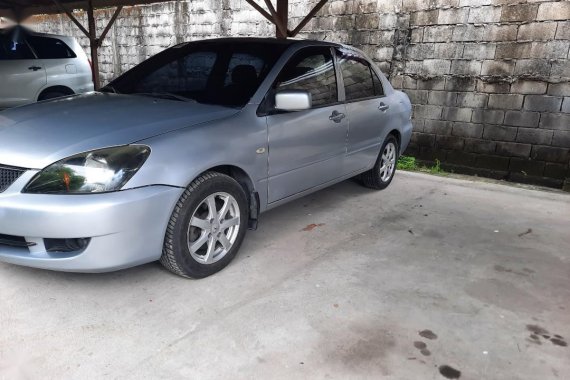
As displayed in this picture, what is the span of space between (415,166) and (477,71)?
1467 millimetres

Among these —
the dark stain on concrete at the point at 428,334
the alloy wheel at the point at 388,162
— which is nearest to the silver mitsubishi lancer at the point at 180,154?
the alloy wheel at the point at 388,162

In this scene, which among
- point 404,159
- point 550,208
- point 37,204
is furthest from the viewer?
point 404,159

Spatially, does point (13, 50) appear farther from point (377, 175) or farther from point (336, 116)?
point (377, 175)

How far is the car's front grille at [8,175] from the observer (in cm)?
239

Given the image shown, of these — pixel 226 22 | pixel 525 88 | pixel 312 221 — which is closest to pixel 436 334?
pixel 312 221

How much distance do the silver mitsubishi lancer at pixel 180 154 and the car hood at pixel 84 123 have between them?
10 mm

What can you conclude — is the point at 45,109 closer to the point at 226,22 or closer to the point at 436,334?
the point at 436,334

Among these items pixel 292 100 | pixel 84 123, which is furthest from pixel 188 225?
pixel 292 100

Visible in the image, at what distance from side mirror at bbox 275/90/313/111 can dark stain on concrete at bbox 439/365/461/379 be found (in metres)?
1.83

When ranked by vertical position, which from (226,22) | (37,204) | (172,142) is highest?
(226,22)

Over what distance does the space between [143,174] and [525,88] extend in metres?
4.78

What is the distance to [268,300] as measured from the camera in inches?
106

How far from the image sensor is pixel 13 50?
6.55m

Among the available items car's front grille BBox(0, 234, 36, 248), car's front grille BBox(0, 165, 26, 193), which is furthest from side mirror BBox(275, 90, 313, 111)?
car's front grille BBox(0, 234, 36, 248)
